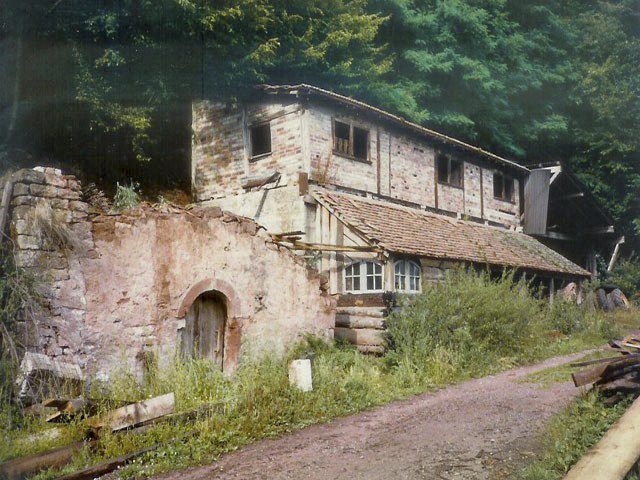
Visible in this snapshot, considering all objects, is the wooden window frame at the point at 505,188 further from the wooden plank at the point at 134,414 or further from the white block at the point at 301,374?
the wooden plank at the point at 134,414

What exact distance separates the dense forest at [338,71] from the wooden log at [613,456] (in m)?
14.3

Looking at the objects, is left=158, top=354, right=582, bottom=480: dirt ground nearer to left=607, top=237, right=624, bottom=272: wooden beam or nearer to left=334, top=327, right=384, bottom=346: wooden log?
left=334, top=327, right=384, bottom=346: wooden log

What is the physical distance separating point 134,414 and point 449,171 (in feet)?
51.1

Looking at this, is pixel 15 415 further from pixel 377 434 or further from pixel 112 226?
pixel 377 434

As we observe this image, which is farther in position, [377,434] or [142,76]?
[142,76]

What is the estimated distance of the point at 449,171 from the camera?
66.8 ft

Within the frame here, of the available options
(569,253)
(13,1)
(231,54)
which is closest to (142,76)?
(231,54)

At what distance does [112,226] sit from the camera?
880 centimetres

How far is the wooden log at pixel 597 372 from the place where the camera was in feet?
21.4

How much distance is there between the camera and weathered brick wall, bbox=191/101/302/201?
15719mm

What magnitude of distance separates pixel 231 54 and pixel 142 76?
107 inches

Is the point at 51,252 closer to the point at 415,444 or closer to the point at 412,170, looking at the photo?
the point at 415,444

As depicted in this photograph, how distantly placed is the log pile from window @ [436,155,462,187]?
44.1 feet

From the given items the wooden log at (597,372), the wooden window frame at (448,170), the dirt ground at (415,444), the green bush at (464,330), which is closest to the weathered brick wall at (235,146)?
the green bush at (464,330)
